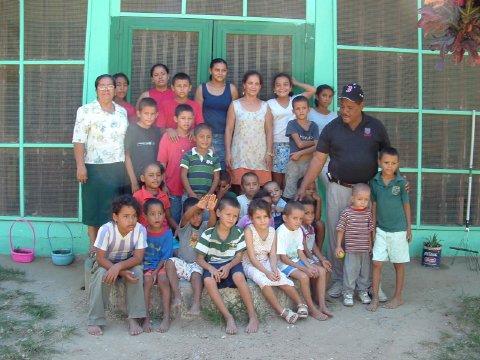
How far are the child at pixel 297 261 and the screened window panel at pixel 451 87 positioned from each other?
220cm

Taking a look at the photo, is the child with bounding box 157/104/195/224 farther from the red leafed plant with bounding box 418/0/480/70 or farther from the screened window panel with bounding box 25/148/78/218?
the red leafed plant with bounding box 418/0/480/70

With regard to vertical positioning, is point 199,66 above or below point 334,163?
above

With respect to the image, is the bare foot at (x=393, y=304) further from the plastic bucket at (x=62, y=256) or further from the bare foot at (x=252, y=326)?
the plastic bucket at (x=62, y=256)

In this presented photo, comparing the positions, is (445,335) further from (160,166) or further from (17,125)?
(17,125)

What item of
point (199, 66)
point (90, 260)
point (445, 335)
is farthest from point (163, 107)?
point (445, 335)

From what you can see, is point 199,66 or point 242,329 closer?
point 242,329

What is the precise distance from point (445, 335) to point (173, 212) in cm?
236

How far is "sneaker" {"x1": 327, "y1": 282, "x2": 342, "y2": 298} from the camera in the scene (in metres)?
5.16

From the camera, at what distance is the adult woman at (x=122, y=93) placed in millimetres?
5617

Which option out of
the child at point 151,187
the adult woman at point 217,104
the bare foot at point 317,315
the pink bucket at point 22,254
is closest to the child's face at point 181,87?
the adult woman at point 217,104

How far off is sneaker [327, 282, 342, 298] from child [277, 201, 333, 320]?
1.13 ft

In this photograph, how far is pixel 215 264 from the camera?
4738 mm

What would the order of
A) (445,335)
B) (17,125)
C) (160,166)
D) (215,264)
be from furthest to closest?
1. (17,125)
2. (160,166)
3. (215,264)
4. (445,335)

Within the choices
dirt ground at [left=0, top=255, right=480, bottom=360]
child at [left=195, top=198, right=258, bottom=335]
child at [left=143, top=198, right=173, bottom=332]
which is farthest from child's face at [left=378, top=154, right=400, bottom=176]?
child at [left=143, top=198, right=173, bottom=332]
